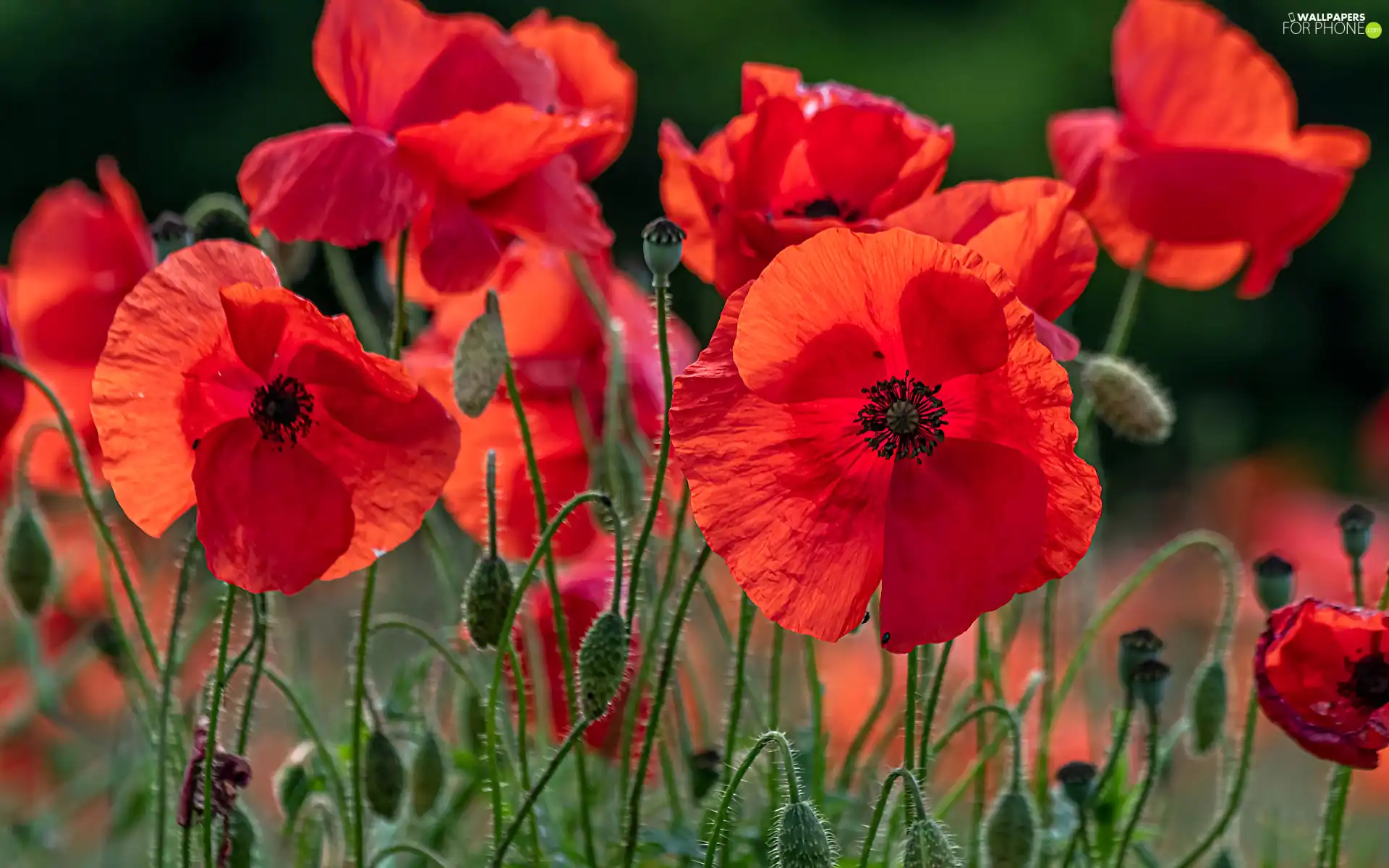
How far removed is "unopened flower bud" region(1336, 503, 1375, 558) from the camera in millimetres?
1105

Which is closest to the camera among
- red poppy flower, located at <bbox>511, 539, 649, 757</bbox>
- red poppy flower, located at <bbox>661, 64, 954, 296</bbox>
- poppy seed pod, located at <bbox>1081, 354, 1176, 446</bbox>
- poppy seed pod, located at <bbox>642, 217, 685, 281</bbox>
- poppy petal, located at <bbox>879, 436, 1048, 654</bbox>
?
poppy petal, located at <bbox>879, 436, 1048, 654</bbox>

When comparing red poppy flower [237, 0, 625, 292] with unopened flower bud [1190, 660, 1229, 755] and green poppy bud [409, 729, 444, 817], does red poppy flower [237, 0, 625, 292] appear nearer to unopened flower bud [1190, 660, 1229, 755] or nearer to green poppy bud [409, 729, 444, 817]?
green poppy bud [409, 729, 444, 817]

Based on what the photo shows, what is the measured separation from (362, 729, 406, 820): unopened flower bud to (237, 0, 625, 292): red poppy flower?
1.03ft

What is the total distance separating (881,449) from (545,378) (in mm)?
550

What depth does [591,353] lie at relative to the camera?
147 cm

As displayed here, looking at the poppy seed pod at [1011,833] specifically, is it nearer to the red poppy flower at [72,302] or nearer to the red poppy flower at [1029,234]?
the red poppy flower at [1029,234]

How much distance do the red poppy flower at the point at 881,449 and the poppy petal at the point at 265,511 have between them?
225 mm

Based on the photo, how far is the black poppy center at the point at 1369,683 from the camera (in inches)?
38.7

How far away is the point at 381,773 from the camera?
1.10 metres

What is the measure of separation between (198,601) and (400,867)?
5.38 feet

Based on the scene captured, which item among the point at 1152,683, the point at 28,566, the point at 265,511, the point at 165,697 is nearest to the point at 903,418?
the point at 1152,683

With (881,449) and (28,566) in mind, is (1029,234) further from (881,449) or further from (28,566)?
(28,566)

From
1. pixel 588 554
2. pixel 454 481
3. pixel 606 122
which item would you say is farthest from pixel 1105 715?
pixel 606 122

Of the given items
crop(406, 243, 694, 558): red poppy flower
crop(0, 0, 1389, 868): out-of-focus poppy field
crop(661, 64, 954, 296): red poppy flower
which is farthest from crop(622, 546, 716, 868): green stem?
crop(406, 243, 694, 558): red poppy flower
